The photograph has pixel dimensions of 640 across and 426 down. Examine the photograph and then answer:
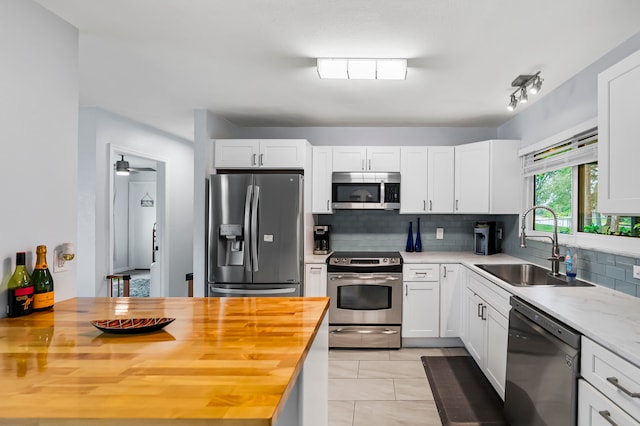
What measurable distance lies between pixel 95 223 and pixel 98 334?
112 inches

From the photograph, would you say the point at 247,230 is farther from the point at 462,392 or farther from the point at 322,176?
the point at 462,392

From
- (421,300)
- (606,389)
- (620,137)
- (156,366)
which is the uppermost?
(620,137)

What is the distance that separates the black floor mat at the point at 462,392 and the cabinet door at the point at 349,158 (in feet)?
6.83

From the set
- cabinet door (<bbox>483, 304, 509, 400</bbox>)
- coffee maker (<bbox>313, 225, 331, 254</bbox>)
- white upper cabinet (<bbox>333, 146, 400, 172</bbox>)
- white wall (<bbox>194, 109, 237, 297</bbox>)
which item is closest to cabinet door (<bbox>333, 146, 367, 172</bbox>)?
white upper cabinet (<bbox>333, 146, 400, 172</bbox>)

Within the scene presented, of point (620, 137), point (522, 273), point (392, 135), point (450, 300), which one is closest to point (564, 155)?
point (522, 273)

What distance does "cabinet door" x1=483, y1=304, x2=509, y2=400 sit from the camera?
99.6 inches

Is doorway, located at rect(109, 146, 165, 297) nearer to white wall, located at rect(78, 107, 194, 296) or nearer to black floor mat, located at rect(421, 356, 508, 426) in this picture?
white wall, located at rect(78, 107, 194, 296)

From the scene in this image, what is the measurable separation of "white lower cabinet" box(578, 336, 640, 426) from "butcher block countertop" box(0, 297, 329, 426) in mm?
1099

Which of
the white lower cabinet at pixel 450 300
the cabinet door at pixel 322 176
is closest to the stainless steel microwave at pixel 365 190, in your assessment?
the cabinet door at pixel 322 176

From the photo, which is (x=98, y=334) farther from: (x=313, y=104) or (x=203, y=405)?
(x=313, y=104)

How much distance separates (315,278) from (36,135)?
2.61 metres

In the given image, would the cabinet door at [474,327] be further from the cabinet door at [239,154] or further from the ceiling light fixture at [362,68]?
the cabinet door at [239,154]

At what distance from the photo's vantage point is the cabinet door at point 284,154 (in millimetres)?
3895

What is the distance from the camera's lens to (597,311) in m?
1.83
